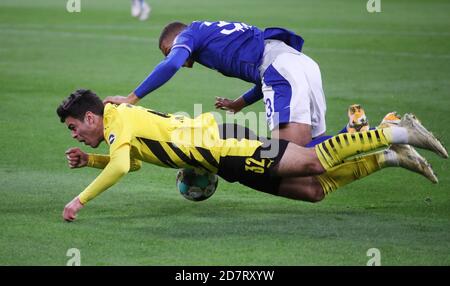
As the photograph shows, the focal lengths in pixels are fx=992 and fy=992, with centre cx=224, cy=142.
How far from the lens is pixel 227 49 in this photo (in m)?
9.60

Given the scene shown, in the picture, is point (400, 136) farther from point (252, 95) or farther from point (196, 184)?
point (252, 95)

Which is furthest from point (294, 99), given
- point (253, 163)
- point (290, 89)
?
point (253, 163)

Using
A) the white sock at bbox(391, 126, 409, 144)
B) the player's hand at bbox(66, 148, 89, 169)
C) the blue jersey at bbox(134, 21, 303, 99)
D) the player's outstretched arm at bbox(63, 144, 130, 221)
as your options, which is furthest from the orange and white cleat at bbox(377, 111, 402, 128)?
the player's hand at bbox(66, 148, 89, 169)

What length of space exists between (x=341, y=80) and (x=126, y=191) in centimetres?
773

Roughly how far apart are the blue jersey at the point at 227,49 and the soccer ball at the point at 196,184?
1189 millimetres

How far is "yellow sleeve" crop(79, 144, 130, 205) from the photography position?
796 cm

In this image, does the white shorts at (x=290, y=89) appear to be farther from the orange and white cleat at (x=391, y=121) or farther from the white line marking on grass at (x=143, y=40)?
the white line marking on grass at (x=143, y=40)

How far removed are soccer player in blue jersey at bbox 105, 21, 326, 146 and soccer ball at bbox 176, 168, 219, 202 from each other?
75cm

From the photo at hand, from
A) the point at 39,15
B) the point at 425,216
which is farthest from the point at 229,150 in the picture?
the point at 39,15

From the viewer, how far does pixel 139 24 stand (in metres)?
25.2

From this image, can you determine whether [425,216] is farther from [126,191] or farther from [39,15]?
[39,15]

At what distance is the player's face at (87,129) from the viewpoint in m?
8.30

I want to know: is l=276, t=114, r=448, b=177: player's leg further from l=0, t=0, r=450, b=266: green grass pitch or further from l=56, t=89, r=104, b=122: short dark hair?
l=56, t=89, r=104, b=122: short dark hair

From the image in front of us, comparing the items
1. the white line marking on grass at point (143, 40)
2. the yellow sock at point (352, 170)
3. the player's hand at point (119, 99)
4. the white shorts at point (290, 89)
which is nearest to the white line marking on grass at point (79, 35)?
the white line marking on grass at point (143, 40)
